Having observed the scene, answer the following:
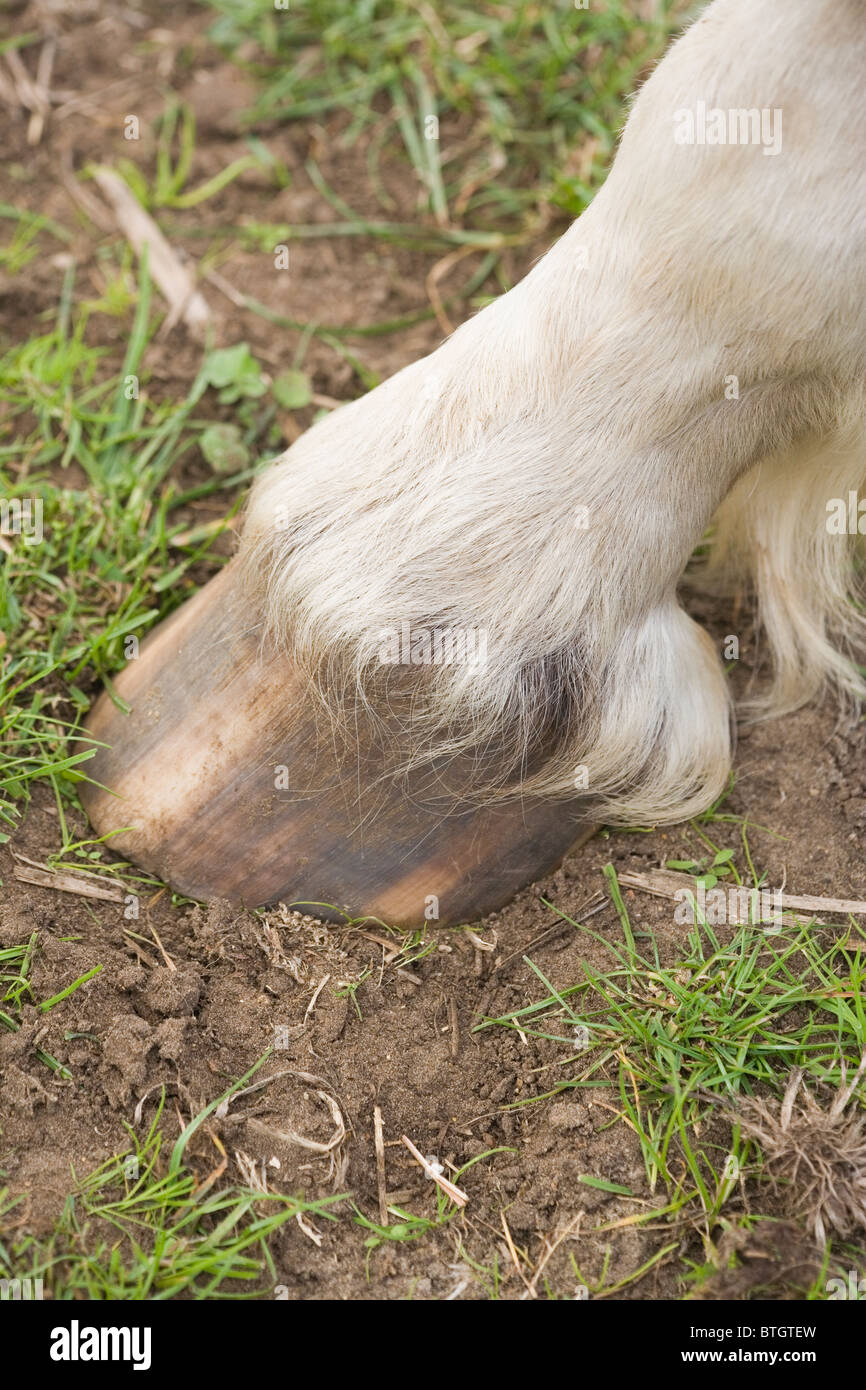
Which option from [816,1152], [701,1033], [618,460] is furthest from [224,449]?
[816,1152]

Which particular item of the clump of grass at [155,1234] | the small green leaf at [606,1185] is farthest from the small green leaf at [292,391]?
the small green leaf at [606,1185]

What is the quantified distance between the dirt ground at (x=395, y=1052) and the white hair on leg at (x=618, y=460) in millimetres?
238

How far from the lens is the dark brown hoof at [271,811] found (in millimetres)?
2043

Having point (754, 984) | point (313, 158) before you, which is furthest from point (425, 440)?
point (313, 158)

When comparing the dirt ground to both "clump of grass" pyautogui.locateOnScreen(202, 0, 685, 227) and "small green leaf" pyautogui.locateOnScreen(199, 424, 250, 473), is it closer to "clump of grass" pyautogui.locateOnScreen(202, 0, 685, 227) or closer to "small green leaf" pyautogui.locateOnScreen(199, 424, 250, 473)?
"small green leaf" pyautogui.locateOnScreen(199, 424, 250, 473)

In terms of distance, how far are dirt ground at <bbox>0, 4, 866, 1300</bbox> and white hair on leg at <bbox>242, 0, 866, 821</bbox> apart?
0.78 feet

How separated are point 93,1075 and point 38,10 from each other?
3200mm

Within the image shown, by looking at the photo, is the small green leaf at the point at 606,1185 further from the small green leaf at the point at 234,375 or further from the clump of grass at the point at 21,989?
the small green leaf at the point at 234,375

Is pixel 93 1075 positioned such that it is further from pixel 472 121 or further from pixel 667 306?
pixel 472 121

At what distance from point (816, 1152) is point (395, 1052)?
684 mm

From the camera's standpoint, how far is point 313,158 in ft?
11.2

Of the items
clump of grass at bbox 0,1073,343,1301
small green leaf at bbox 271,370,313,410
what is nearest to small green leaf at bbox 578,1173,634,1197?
clump of grass at bbox 0,1073,343,1301

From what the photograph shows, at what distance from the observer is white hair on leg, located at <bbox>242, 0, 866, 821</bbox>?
159 centimetres

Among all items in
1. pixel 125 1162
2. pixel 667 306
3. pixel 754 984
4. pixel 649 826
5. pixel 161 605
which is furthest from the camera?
pixel 161 605
